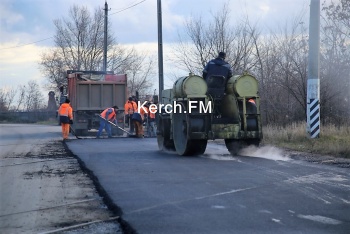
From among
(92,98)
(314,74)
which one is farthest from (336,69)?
Result: (92,98)

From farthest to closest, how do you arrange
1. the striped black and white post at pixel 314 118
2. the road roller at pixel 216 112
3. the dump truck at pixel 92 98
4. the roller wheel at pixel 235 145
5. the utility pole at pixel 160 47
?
1. the dump truck at pixel 92 98
2. the utility pole at pixel 160 47
3. the striped black and white post at pixel 314 118
4. the roller wheel at pixel 235 145
5. the road roller at pixel 216 112

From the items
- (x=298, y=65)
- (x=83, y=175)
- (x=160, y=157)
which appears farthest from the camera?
(x=298, y=65)

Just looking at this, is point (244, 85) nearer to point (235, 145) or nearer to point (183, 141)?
point (235, 145)

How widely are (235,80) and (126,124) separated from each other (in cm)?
1388

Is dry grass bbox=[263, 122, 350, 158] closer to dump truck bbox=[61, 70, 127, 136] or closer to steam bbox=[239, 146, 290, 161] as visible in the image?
steam bbox=[239, 146, 290, 161]

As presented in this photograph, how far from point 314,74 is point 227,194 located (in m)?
11.6

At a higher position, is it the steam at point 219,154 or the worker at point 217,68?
the worker at point 217,68

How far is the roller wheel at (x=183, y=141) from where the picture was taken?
51.4 feet

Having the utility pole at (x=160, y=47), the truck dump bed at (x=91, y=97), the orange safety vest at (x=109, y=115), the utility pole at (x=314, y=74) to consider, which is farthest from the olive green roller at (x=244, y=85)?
the truck dump bed at (x=91, y=97)

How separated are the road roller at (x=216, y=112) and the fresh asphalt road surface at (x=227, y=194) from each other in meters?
0.88

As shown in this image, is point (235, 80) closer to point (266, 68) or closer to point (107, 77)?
point (266, 68)

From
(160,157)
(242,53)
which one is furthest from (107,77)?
(160,157)

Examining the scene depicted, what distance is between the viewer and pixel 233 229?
22.9 ft

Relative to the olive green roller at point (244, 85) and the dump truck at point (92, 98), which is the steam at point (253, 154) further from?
the dump truck at point (92, 98)
